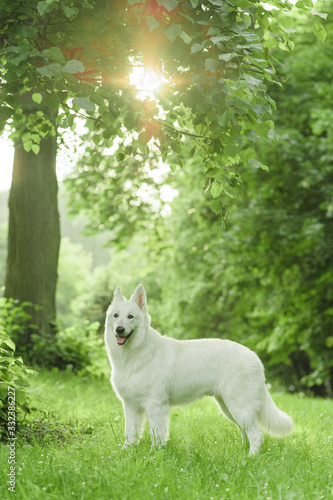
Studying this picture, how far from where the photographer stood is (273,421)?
560cm

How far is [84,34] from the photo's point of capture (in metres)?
5.24

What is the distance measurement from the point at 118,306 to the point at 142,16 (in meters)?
2.85

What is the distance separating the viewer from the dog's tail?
5.60 meters

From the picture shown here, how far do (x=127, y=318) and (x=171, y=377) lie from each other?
781 mm

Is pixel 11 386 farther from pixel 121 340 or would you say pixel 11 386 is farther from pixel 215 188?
pixel 215 188

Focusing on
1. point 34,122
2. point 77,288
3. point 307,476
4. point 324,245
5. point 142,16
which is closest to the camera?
point 307,476

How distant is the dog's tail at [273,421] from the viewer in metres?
5.60

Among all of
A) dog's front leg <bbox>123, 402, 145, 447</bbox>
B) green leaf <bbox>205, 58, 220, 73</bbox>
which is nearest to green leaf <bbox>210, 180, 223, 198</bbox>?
green leaf <bbox>205, 58, 220, 73</bbox>

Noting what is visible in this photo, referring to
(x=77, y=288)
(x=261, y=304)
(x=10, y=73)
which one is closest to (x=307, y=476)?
(x=10, y=73)

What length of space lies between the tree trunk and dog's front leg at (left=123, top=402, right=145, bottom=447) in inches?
207

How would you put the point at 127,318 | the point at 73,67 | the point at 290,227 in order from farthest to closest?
1. the point at 290,227
2. the point at 127,318
3. the point at 73,67

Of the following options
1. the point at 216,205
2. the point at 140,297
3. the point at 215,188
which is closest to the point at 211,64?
the point at 215,188

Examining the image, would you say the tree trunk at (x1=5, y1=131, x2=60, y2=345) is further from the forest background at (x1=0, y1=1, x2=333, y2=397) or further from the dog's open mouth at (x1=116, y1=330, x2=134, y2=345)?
the dog's open mouth at (x1=116, y1=330, x2=134, y2=345)

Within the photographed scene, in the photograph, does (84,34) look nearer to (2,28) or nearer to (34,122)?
(2,28)
